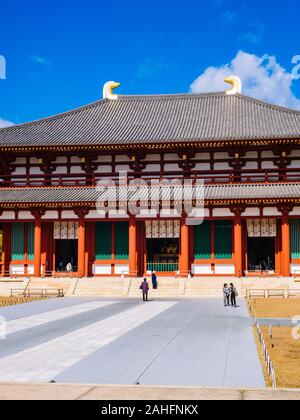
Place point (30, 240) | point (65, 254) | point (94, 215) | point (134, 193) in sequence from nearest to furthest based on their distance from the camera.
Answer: point (134, 193), point (94, 215), point (30, 240), point (65, 254)

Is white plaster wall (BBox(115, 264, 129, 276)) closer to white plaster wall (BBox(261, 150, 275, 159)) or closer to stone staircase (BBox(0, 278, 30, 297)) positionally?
stone staircase (BBox(0, 278, 30, 297))

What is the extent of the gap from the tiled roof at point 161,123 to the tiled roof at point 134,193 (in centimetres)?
345

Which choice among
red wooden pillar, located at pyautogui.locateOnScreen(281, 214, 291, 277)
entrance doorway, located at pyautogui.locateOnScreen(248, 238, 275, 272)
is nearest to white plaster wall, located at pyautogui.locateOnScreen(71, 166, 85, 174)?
entrance doorway, located at pyautogui.locateOnScreen(248, 238, 275, 272)

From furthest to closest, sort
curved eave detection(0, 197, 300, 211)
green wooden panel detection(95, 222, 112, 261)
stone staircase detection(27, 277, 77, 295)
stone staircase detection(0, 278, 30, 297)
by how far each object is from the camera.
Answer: green wooden panel detection(95, 222, 112, 261) → stone staircase detection(27, 277, 77, 295) → stone staircase detection(0, 278, 30, 297) → curved eave detection(0, 197, 300, 211)

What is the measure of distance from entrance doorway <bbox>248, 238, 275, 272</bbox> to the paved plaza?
14266mm

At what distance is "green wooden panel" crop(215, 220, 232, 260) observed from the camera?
1494 inches

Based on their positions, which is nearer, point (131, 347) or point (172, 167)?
point (131, 347)

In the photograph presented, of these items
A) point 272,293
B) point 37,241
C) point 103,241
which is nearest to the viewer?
point 272,293

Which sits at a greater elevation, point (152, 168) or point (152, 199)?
point (152, 168)

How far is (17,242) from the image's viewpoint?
1581 inches

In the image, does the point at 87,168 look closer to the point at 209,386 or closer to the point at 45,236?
the point at 45,236

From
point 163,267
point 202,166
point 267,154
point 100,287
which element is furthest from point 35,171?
point 267,154

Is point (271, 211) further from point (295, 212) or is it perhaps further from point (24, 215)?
point (24, 215)

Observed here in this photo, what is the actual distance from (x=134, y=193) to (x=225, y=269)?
853 centimetres
